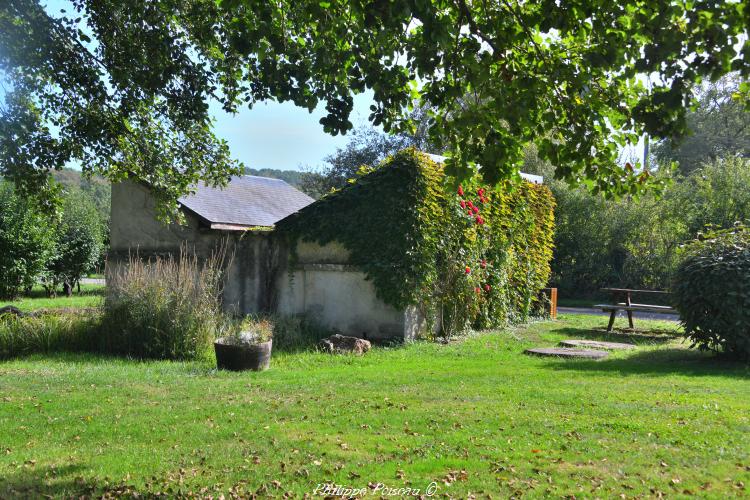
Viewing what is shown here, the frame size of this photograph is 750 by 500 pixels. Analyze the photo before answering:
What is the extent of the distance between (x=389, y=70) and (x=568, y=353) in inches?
261

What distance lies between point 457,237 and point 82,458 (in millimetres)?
9808

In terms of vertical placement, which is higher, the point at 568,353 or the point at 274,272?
the point at 274,272

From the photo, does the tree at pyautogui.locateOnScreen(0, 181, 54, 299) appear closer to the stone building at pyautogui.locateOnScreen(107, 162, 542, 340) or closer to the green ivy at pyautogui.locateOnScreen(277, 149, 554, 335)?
the stone building at pyautogui.locateOnScreen(107, 162, 542, 340)

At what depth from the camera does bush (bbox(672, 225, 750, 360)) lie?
32.4 feet

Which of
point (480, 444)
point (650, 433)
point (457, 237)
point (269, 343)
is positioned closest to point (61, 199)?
point (269, 343)

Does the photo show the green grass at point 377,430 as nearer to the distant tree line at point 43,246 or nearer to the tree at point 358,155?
the distant tree line at point 43,246

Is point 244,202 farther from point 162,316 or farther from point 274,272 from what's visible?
point 162,316

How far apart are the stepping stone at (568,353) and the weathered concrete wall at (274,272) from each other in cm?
263

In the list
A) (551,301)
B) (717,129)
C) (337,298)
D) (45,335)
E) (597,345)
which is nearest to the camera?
(45,335)

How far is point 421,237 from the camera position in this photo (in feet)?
40.8

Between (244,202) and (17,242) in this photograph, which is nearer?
(244,202)

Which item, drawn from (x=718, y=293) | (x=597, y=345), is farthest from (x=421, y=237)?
(x=718, y=293)

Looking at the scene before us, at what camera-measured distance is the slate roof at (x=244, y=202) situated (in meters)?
14.8

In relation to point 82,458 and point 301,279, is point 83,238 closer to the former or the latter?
point 301,279
